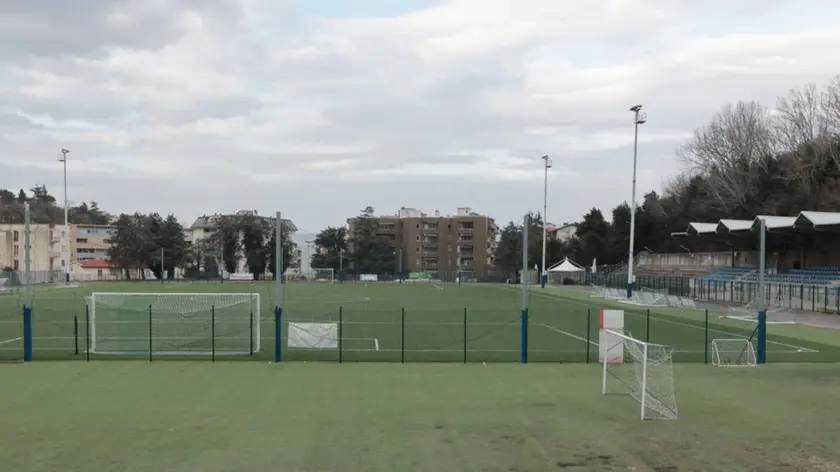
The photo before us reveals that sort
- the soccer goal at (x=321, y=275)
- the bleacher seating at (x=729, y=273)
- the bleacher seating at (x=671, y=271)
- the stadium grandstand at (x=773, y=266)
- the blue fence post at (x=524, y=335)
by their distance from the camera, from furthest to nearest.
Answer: the soccer goal at (x=321, y=275) < the bleacher seating at (x=671, y=271) < the bleacher seating at (x=729, y=273) < the stadium grandstand at (x=773, y=266) < the blue fence post at (x=524, y=335)

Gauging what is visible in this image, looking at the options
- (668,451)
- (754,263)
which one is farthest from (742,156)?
(668,451)

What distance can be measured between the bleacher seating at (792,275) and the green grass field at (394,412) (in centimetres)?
2548

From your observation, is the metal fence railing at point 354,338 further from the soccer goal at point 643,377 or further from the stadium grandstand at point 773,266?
the stadium grandstand at point 773,266

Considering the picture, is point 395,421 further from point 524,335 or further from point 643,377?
point 524,335

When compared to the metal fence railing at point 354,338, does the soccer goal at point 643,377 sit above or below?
above

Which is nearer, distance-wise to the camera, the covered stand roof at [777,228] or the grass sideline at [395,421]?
the grass sideline at [395,421]

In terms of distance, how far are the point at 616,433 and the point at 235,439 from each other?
19.3 feet

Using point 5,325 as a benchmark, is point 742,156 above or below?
above

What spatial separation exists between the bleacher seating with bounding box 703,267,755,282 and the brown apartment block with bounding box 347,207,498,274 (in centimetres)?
6703

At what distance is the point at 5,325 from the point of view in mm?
→ 28859

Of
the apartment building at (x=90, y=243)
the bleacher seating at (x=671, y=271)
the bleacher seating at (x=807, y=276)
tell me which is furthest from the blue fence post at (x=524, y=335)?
the apartment building at (x=90, y=243)

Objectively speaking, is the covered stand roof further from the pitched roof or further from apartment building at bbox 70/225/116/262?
apartment building at bbox 70/225/116/262

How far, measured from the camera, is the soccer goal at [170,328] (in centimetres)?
1984

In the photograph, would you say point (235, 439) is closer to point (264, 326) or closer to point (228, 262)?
point (264, 326)
